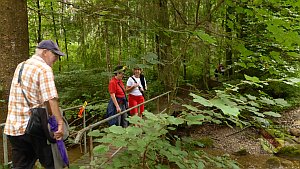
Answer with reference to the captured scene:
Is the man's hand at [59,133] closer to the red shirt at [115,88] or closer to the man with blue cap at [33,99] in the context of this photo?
the man with blue cap at [33,99]

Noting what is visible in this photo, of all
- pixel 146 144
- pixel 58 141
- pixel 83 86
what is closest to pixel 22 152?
pixel 58 141

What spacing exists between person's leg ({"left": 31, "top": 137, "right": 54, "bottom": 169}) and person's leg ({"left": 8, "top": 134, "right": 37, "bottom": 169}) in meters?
0.07

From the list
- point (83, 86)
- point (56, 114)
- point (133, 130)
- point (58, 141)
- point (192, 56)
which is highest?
point (192, 56)

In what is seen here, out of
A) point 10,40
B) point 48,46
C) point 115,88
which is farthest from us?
point 115,88

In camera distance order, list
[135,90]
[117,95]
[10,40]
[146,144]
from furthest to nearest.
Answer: [135,90] → [117,95] → [10,40] → [146,144]

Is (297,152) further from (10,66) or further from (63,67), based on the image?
(63,67)

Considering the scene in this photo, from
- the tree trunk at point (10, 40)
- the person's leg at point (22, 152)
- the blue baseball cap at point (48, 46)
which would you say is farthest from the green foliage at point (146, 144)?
the tree trunk at point (10, 40)

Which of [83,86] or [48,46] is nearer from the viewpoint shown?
[48,46]

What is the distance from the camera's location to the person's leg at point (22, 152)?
106 inches

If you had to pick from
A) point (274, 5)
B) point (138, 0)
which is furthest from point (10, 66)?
point (138, 0)

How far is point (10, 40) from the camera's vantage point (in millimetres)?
3803

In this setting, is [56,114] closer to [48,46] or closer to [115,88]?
Answer: [48,46]

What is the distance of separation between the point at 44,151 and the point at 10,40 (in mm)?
1795

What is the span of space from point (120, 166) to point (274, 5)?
2.48 meters
